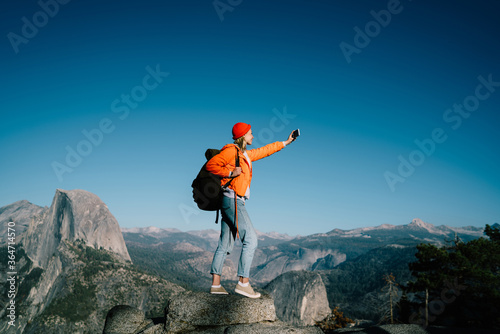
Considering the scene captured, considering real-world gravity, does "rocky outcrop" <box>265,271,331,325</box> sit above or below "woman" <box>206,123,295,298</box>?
below

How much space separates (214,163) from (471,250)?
25890 millimetres

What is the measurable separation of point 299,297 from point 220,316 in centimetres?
12924

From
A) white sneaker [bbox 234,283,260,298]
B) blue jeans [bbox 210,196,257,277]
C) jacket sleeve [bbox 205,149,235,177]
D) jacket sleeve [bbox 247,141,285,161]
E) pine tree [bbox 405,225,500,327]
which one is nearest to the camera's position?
jacket sleeve [bbox 205,149,235,177]

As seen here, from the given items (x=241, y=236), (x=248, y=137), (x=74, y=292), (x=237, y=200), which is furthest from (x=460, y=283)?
(x=74, y=292)

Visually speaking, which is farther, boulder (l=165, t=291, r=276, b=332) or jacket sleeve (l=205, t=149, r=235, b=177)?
boulder (l=165, t=291, r=276, b=332)

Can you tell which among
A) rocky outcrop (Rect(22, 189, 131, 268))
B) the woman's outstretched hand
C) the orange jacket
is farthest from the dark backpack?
rocky outcrop (Rect(22, 189, 131, 268))

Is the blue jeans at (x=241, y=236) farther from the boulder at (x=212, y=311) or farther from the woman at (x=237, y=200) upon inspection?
the boulder at (x=212, y=311)

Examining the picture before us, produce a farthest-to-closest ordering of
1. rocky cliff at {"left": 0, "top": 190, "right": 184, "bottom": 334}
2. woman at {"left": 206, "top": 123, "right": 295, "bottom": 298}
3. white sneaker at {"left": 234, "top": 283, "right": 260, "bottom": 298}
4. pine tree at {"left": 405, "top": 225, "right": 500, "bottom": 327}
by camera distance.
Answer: rocky cliff at {"left": 0, "top": 190, "right": 184, "bottom": 334} < pine tree at {"left": 405, "top": 225, "right": 500, "bottom": 327} < white sneaker at {"left": 234, "top": 283, "right": 260, "bottom": 298} < woman at {"left": 206, "top": 123, "right": 295, "bottom": 298}

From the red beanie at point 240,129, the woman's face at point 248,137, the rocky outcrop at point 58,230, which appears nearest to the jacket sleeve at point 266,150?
the woman's face at point 248,137

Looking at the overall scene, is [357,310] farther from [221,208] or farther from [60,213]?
[60,213]

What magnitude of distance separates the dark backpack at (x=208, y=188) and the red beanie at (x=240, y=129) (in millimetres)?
559

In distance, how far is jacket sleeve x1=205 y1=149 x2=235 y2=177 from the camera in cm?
505

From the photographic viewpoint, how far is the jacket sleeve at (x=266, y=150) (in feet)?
19.6

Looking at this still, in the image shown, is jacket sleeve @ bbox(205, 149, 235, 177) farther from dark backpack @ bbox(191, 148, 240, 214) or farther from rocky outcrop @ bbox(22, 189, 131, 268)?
rocky outcrop @ bbox(22, 189, 131, 268)
